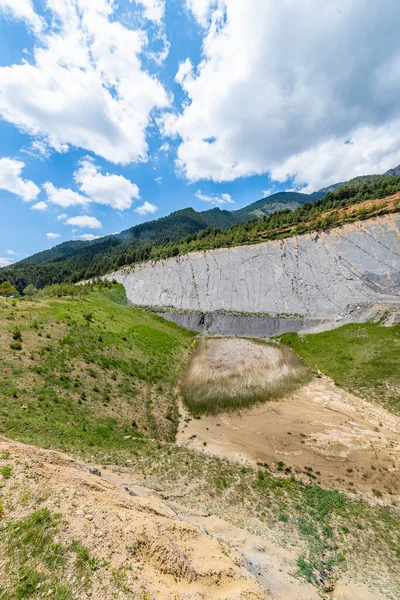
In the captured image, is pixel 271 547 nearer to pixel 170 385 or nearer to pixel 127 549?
pixel 127 549

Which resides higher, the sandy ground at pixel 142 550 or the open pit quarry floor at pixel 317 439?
the sandy ground at pixel 142 550

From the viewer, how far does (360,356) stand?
26.6 meters

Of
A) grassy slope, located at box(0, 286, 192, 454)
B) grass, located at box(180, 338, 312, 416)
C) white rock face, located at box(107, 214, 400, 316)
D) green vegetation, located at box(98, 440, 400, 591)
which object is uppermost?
white rock face, located at box(107, 214, 400, 316)

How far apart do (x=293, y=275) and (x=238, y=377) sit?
3135cm

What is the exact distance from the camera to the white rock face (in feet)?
143

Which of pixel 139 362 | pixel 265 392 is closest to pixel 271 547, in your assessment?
pixel 265 392

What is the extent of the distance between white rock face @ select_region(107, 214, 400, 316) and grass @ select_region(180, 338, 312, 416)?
16.9 metres

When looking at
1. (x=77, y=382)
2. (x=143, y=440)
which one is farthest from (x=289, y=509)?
(x=77, y=382)

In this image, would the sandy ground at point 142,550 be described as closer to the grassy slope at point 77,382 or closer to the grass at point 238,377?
the grassy slope at point 77,382

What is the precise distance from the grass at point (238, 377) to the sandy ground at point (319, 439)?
3.81 feet

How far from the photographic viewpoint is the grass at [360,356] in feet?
68.5

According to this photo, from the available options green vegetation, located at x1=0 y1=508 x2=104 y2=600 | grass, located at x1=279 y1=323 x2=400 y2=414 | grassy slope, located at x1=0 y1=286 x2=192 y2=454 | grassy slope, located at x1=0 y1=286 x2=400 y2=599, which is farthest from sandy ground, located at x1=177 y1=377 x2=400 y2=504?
green vegetation, located at x1=0 y1=508 x2=104 y2=600

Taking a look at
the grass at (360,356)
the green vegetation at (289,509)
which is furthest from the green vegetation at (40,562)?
the grass at (360,356)

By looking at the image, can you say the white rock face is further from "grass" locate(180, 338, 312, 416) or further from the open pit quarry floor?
the open pit quarry floor
